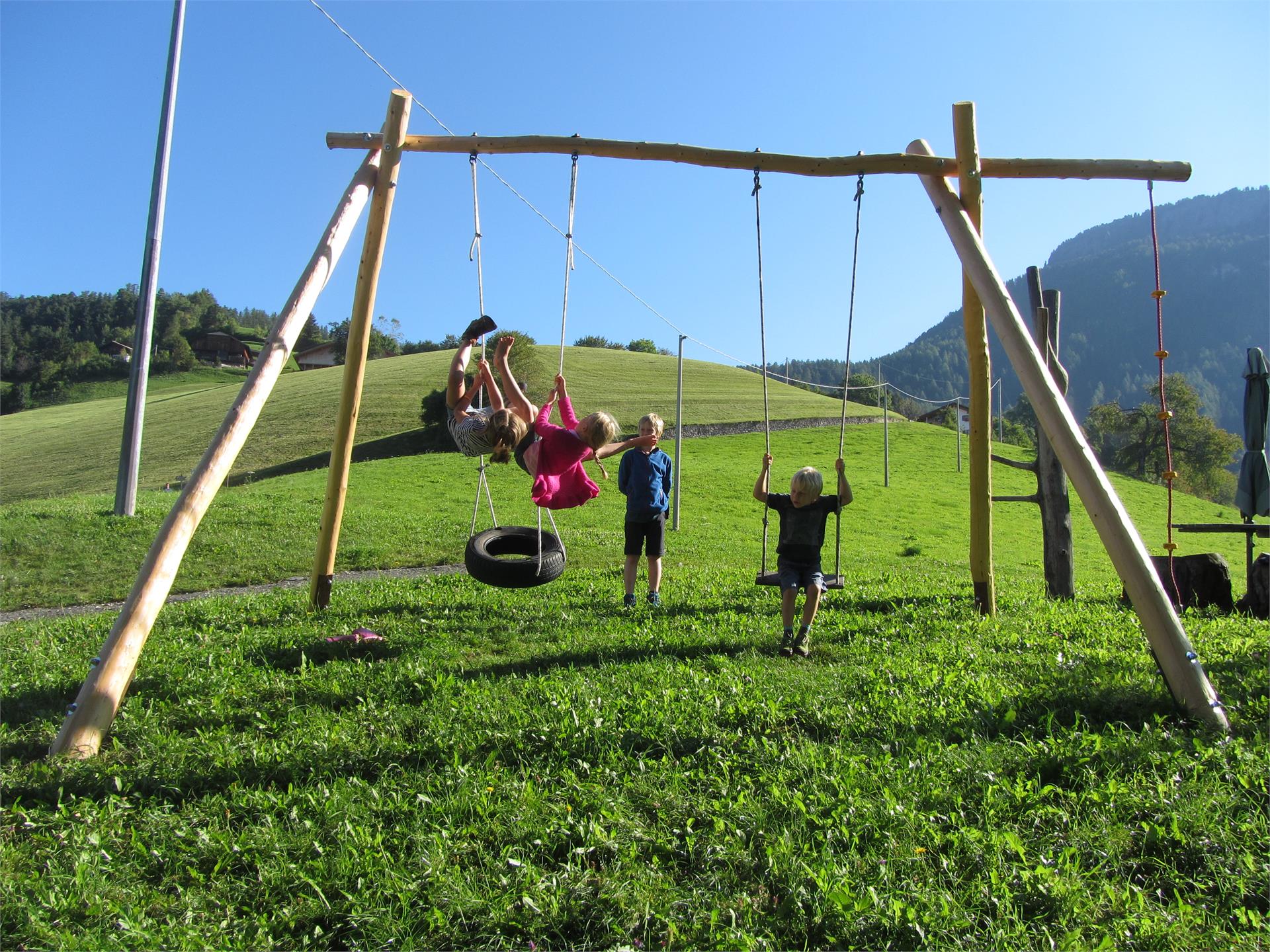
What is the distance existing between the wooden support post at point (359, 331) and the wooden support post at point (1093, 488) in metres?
4.51

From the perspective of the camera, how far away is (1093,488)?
198 inches

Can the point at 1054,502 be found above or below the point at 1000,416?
below

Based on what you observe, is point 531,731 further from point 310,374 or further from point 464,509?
point 310,374

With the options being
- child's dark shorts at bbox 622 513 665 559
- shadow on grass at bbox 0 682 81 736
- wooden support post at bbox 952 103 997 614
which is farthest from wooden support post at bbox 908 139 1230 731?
shadow on grass at bbox 0 682 81 736

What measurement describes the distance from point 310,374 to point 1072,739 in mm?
76634

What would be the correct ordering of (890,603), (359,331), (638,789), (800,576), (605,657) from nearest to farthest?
(638,789) → (605,657) → (800,576) → (359,331) → (890,603)

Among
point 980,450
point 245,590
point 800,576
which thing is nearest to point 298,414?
point 245,590

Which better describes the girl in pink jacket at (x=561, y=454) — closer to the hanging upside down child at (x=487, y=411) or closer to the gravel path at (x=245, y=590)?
the hanging upside down child at (x=487, y=411)

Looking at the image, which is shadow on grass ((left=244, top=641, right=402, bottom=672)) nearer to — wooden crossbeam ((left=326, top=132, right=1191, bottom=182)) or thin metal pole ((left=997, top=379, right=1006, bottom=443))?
wooden crossbeam ((left=326, top=132, right=1191, bottom=182))

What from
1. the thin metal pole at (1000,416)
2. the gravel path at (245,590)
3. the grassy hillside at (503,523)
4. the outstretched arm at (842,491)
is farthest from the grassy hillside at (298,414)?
the outstretched arm at (842,491)

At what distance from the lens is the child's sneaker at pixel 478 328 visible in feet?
22.7

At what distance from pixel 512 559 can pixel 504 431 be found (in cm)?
108

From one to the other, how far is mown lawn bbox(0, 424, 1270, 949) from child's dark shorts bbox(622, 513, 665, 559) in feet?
3.63

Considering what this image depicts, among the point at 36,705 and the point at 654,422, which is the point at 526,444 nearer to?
the point at 654,422
